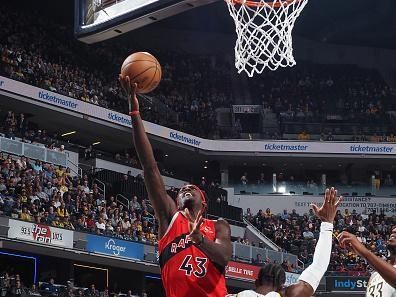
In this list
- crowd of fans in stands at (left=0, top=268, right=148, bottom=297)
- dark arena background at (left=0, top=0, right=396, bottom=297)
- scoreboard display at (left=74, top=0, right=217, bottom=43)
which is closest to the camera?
scoreboard display at (left=74, top=0, right=217, bottom=43)

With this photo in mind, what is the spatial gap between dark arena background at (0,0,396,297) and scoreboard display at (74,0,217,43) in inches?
361

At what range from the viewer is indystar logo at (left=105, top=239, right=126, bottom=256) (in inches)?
797

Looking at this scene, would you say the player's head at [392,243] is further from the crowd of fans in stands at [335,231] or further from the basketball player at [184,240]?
the crowd of fans in stands at [335,231]

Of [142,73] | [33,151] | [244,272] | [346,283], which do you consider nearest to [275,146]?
[346,283]

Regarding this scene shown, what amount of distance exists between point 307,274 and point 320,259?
111 millimetres

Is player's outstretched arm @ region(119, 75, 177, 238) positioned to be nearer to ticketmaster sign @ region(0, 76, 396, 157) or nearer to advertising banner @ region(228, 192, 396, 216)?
ticketmaster sign @ region(0, 76, 396, 157)

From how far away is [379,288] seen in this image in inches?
204

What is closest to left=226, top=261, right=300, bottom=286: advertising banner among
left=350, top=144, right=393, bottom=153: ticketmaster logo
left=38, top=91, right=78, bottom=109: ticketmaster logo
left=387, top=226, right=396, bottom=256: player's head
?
left=38, top=91, right=78, bottom=109: ticketmaster logo

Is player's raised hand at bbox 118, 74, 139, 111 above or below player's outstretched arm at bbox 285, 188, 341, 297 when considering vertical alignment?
above

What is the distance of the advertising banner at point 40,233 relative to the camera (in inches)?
709

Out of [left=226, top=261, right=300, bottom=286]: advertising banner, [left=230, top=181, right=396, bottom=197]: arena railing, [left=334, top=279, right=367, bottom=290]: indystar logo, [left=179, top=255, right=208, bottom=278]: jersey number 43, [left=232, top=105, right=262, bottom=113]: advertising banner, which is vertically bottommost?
[left=179, top=255, right=208, bottom=278]: jersey number 43

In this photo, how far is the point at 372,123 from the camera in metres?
32.8

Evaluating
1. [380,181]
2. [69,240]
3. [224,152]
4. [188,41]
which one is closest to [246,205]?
[224,152]

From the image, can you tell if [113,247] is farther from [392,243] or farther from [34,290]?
[392,243]
